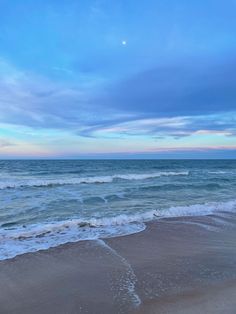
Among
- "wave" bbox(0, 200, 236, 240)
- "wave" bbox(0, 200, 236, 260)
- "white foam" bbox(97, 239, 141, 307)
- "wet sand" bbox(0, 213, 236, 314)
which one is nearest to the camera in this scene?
"wet sand" bbox(0, 213, 236, 314)

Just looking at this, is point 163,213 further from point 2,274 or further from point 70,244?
point 2,274

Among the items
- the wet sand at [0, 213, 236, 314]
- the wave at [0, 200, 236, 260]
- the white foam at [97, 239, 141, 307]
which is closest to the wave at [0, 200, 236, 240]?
the wave at [0, 200, 236, 260]

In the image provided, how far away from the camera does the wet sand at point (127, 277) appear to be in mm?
4098

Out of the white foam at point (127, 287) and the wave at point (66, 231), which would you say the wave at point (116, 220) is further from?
the white foam at point (127, 287)

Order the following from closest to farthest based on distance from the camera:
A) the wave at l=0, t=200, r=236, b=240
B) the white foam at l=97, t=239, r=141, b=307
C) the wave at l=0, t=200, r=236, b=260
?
the white foam at l=97, t=239, r=141, b=307 < the wave at l=0, t=200, r=236, b=260 < the wave at l=0, t=200, r=236, b=240

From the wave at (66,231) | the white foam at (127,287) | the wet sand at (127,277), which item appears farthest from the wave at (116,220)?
the white foam at (127,287)

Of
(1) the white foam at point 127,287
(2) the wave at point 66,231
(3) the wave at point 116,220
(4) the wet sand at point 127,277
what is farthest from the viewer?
(3) the wave at point 116,220

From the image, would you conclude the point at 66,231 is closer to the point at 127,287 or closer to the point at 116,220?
the point at 116,220

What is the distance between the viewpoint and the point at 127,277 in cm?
512

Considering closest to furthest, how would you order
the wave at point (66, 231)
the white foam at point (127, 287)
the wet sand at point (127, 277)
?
1. the wet sand at point (127, 277)
2. the white foam at point (127, 287)
3. the wave at point (66, 231)

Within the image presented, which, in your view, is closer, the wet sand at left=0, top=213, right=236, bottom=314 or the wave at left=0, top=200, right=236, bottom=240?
the wet sand at left=0, top=213, right=236, bottom=314

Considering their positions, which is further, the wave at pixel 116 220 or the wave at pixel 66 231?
the wave at pixel 116 220

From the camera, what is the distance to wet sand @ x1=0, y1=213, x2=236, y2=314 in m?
4.10

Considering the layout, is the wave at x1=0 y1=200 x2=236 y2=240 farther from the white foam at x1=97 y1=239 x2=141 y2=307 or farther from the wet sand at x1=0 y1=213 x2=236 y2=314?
the white foam at x1=97 y1=239 x2=141 y2=307
